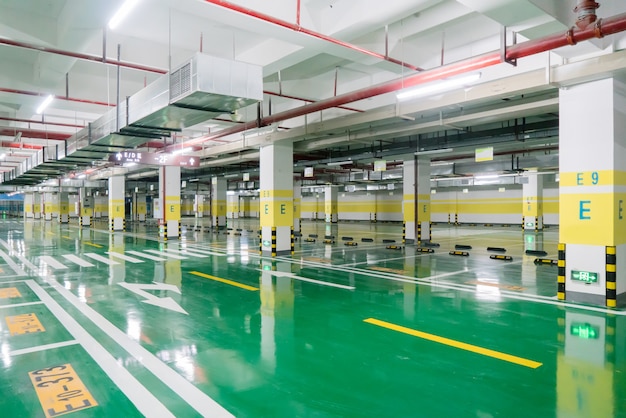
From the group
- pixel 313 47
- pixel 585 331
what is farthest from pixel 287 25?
pixel 585 331

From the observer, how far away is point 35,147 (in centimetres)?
1762

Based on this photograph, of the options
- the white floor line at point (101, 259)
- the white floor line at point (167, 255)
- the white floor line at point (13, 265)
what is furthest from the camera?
the white floor line at point (167, 255)

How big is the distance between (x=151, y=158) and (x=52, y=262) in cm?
473

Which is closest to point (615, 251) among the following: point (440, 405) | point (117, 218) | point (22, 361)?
point (440, 405)

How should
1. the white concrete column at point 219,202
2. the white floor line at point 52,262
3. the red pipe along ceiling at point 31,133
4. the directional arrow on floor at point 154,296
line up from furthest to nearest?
1. the white concrete column at point 219,202
2. the red pipe along ceiling at point 31,133
3. the white floor line at point 52,262
4. the directional arrow on floor at point 154,296

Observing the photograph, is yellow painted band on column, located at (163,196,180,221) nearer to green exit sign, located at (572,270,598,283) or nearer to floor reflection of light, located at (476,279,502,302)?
floor reflection of light, located at (476,279,502,302)

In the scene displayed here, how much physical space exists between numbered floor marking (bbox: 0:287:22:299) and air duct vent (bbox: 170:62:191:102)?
5.45m

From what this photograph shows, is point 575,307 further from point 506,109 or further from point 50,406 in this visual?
point 50,406

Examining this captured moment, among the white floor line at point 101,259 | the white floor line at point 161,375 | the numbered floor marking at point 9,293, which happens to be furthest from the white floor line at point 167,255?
the white floor line at point 161,375

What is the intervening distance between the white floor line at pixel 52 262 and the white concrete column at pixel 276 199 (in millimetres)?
6518

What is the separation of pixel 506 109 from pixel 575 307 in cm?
532

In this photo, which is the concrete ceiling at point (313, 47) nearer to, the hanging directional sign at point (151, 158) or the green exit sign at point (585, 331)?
the hanging directional sign at point (151, 158)

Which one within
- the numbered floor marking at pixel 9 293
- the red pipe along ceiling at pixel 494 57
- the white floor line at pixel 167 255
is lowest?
the numbered floor marking at pixel 9 293

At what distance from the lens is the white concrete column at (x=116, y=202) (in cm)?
2706
